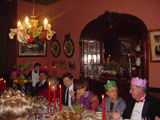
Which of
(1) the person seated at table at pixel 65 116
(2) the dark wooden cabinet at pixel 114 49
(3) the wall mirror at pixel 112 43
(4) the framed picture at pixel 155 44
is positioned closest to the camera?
(1) the person seated at table at pixel 65 116

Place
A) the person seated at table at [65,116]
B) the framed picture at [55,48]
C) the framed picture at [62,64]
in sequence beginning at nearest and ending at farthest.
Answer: the person seated at table at [65,116] < the framed picture at [62,64] < the framed picture at [55,48]

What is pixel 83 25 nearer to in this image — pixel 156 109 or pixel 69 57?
pixel 69 57

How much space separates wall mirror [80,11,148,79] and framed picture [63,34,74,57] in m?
0.55

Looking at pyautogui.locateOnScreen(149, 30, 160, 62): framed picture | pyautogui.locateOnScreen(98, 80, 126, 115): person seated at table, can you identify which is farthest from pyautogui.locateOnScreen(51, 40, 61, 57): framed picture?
pyautogui.locateOnScreen(98, 80, 126, 115): person seated at table

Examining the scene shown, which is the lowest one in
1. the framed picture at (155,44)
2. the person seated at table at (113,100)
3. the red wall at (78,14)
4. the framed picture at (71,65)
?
the person seated at table at (113,100)

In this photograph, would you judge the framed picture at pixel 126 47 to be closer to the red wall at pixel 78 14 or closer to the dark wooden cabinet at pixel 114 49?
the dark wooden cabinet at pixel 114 49

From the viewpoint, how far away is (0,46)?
7738mm

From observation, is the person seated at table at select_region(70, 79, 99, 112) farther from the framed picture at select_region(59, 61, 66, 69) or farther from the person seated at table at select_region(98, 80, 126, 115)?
the framed picture at select_region(59, 61, 66, 69)

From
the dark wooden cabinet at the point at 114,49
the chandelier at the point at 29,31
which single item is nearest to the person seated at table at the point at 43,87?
the chandelier at the point at 29,31

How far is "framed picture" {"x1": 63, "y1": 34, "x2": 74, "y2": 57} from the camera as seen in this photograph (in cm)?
694

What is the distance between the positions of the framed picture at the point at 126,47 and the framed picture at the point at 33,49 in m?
→ 3.26

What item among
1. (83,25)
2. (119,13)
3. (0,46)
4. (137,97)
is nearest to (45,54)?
(0,46)

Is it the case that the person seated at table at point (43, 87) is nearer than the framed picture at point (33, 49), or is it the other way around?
the person seated at table at point (43, 87)

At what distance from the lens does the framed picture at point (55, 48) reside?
7582 millimetres
